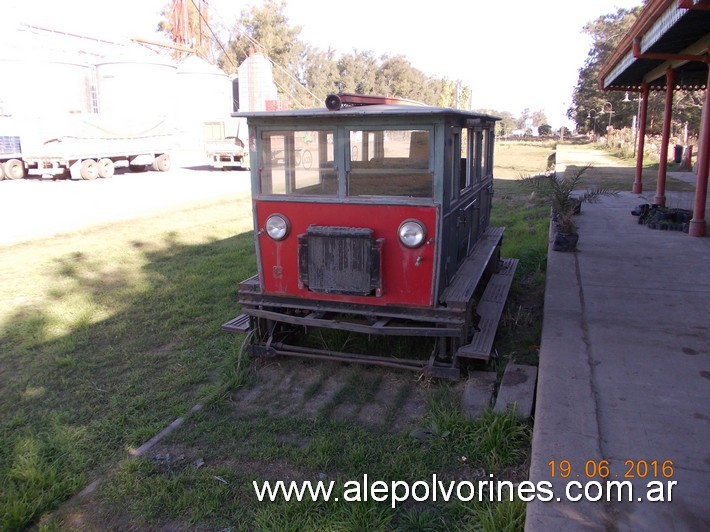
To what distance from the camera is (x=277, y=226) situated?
5211 millimetres

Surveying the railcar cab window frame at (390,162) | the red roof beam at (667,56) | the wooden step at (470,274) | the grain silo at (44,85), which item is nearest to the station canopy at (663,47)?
the red roof beam at (667,56)

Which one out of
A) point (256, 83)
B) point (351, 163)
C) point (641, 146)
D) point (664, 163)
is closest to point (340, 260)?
point (351, 163)

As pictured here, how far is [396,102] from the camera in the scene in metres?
5.71

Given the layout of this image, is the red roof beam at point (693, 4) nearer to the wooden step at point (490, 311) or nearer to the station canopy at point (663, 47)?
the station canopy at point (663, 47)

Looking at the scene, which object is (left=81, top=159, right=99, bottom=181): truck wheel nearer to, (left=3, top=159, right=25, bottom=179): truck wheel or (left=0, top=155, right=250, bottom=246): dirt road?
(left=0, top=155, right=250, bottom=246): dirt road

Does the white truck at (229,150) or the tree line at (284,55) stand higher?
the tree line at (284,55)

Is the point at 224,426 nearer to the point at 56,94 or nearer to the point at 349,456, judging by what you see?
the point at 349,456

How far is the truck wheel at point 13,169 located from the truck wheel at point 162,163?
5.35 meters

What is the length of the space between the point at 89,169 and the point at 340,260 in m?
20.4

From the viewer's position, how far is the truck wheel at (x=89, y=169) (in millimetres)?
22302

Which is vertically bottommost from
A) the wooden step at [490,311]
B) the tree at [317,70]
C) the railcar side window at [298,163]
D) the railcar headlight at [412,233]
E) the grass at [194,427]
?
the grass at [194,427]

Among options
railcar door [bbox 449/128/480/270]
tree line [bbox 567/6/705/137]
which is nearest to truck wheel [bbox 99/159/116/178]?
railcar door [bbox 449/128/480/270]

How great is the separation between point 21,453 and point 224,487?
1.47 m

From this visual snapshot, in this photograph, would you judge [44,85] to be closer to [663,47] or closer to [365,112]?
[663,47]
